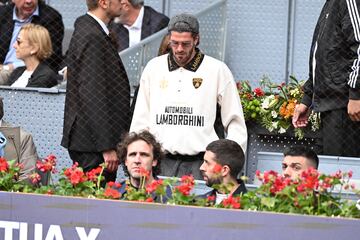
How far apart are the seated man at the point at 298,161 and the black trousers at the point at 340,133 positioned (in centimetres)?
74

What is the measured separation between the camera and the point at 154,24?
39.3 feet

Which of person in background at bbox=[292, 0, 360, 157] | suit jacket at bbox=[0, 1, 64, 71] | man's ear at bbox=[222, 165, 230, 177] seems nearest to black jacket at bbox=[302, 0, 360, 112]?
person in background at bbox=[292, 0, 360, 157]

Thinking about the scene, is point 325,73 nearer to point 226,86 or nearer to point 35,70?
point 226,86

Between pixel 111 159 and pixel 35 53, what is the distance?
2.10 m

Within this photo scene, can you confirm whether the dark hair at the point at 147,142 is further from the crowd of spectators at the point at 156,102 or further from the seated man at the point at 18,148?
the seated man at the point at 18,148

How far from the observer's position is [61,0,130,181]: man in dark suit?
9.16 metres

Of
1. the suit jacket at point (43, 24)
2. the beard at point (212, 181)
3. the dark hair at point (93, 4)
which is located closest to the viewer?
the beard at point (212, 181)

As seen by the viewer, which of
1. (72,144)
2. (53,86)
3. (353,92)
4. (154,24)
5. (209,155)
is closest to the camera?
(209,155)

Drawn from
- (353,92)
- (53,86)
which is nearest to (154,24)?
(53,86)

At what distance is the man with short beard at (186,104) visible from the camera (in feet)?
29.2

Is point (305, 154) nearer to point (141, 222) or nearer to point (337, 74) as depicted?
point (337, 74)

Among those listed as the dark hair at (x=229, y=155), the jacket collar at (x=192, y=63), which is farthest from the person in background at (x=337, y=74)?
the dark hair at (x=229, y=155)

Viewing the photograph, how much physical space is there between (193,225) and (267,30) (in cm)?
677

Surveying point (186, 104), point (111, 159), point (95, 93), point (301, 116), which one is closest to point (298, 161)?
point (186, 104)
